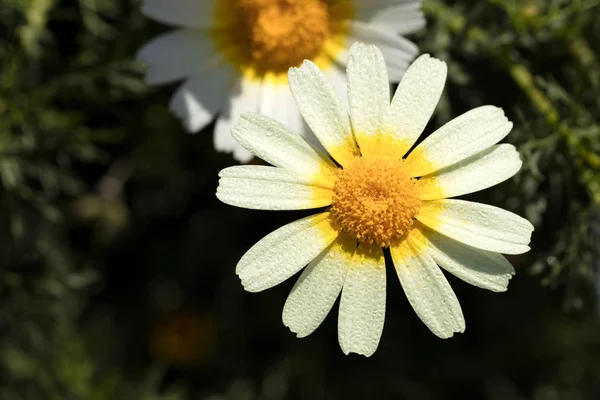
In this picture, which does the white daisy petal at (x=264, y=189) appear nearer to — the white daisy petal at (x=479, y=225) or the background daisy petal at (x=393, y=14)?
the white daisy petal at (x=479, y=225)

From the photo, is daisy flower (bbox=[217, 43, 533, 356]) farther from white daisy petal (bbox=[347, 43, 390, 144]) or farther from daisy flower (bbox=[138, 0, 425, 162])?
daisy flower (bbox=[138, 0, 425, 162])

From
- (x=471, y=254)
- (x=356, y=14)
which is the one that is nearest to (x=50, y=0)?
(x=356, y=14)

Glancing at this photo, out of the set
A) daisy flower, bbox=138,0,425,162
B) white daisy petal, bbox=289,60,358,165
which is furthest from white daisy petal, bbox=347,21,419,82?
white daisy petal, bbox=289,60,358,165

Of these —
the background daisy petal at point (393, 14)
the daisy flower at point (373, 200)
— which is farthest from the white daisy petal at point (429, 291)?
the background daisy petal at point (393, 14)

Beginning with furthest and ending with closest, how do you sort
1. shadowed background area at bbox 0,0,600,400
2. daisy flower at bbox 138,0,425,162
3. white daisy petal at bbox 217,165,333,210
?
shadowed background area at bbox 0,0,600,400 < daisy flower at bbox 138,0,425,162 < white daisy petal at bbox 217,165,333,210

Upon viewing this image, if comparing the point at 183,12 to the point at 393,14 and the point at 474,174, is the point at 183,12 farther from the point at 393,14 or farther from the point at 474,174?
the point at 474,174

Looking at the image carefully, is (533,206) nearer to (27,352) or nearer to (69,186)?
(69,186)
